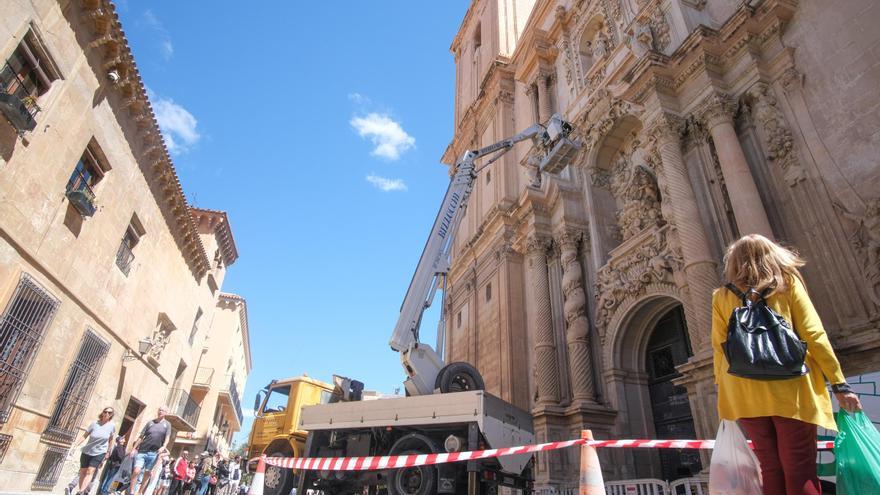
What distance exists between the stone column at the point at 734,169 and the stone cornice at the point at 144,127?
14161 mm

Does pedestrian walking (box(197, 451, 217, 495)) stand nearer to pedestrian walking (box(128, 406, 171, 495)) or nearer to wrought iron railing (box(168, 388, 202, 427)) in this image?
wrought iron railing (box(168, 388, 202, 427))

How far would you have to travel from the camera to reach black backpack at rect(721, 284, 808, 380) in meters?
2.45

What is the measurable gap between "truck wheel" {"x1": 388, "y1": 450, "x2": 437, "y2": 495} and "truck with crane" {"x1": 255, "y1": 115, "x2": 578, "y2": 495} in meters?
0.01

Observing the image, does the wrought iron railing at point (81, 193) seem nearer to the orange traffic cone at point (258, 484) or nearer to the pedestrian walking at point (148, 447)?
the pedestrian walking at point (148, 447)

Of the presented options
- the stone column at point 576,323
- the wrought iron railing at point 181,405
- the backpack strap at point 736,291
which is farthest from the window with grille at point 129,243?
the backpack strap at point 736,291

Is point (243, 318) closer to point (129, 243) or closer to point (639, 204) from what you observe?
point (129, 243)

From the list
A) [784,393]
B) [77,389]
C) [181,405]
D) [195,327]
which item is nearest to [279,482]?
[77,389]

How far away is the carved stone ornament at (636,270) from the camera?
11.2 metres

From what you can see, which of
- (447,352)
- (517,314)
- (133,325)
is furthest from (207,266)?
(517,314)

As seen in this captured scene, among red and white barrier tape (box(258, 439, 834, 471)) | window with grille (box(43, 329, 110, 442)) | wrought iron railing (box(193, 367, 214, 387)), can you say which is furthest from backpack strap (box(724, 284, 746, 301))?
wrought iron railing (box(193, 367, 214, 387))

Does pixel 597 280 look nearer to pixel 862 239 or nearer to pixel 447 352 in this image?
pixel 862 239

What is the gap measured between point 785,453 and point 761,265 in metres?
0.98

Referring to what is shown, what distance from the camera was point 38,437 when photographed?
11.4 meters

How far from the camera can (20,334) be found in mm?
10562
